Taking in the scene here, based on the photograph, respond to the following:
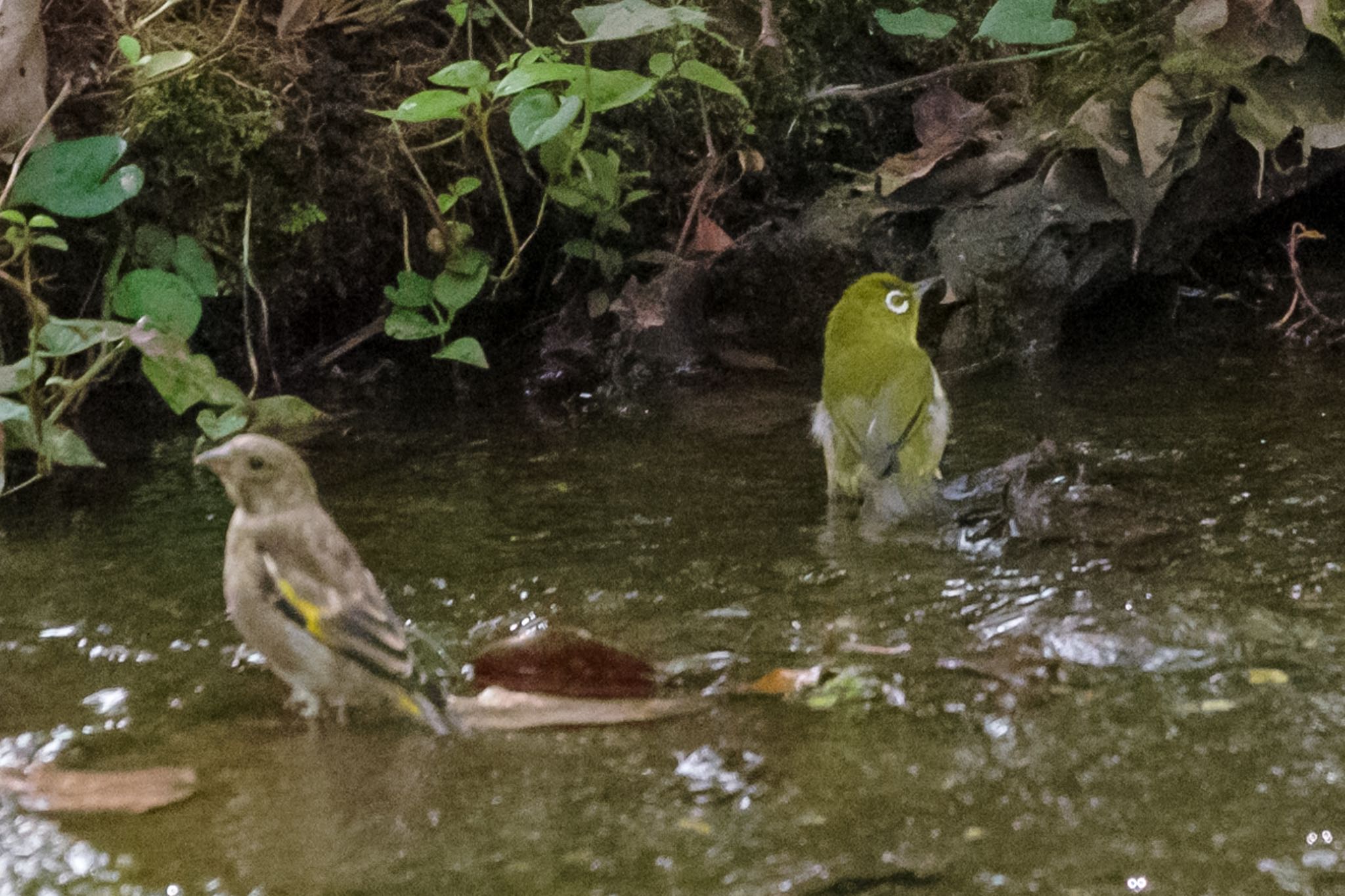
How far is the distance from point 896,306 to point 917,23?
1228 millimetres

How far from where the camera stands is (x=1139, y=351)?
16.6 feet

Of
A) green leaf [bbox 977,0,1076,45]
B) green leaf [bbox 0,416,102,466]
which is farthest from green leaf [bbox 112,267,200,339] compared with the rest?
green leaf [bbox 977,0,1076,45]

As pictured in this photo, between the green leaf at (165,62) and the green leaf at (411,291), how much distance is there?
972 mm

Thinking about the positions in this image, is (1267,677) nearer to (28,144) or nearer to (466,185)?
(466,185)

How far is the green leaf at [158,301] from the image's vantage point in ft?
13.4

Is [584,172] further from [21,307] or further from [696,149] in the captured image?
[21,307]

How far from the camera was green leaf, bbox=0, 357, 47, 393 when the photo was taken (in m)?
3.72

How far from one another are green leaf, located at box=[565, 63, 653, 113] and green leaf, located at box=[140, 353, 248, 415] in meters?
1.42

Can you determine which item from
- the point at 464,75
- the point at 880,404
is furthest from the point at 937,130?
the point at 464,75

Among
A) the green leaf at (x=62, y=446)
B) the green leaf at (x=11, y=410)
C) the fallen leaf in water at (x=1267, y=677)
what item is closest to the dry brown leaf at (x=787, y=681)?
the fallen leaf in water at (x=1267, y=677)

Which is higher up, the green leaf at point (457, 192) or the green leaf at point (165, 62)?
the green leaf at point (165, 62)

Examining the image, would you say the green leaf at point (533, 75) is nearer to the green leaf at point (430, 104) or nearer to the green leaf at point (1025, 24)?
the green leaf at point (430, 104)

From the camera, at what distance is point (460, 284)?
4785 mm

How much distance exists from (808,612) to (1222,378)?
2.26 meters
